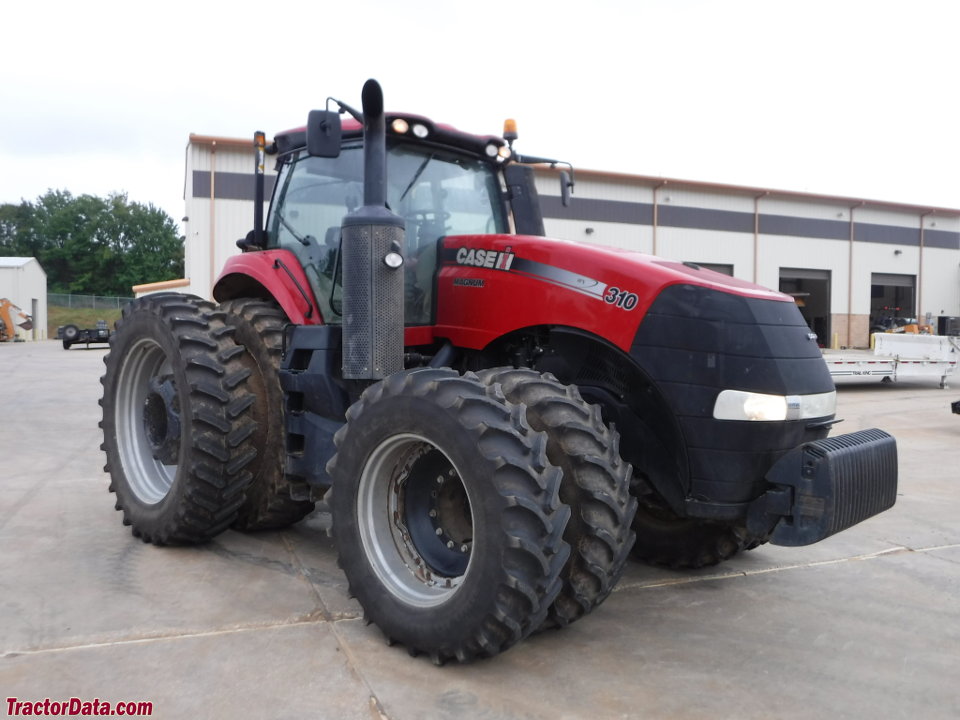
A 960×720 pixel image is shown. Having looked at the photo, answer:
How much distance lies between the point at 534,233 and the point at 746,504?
2.28 metres

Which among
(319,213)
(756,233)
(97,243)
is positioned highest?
(97,243)

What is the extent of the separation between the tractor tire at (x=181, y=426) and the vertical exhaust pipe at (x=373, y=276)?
991mm

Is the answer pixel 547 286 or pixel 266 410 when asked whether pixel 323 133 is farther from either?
pixel 266 410

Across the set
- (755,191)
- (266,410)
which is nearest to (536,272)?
(266,410)

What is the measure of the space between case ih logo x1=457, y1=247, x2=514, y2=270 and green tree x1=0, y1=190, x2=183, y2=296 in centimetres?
6668

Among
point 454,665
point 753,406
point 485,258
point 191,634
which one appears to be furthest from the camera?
point 485,258

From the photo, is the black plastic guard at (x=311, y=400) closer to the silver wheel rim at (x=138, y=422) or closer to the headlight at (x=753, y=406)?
the silver wheel rim at (x=138, y=422)

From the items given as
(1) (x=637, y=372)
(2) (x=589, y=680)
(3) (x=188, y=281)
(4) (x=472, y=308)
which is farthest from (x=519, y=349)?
(3) (x=188, y=281)

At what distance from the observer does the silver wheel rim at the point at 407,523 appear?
341cm

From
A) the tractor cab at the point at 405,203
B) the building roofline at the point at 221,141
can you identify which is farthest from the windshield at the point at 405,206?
the building roofline at the point at 221,141

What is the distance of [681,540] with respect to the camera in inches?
172

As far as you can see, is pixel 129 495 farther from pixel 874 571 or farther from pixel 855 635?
pixel 874 571

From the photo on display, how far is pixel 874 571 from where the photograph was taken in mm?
4621

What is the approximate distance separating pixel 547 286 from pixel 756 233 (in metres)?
30.1
